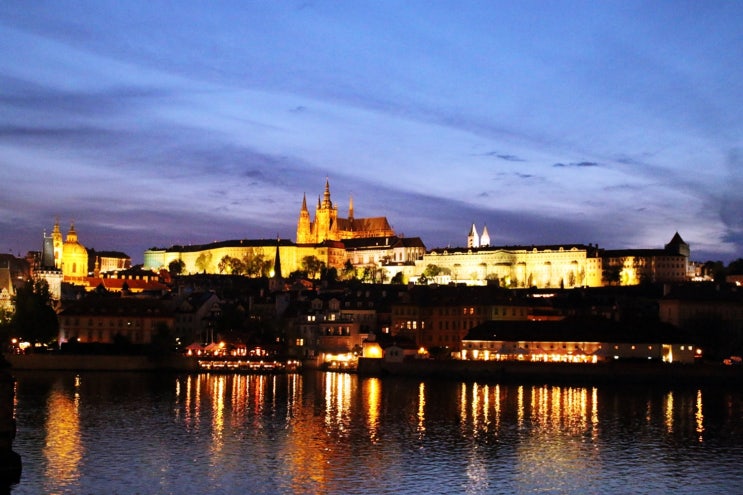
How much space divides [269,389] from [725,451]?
29.0 m

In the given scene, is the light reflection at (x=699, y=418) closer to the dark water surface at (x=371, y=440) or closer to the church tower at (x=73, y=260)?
the dark water surface at (x=371, y=440)

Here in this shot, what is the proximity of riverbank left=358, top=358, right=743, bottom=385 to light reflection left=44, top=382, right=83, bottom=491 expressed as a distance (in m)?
27.0

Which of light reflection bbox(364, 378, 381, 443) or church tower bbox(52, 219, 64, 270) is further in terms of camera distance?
church tower bbox(52, 219, 64, 270)

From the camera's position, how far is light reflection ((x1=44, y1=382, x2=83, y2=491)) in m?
31.1

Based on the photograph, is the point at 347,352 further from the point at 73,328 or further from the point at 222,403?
the point at 222,403

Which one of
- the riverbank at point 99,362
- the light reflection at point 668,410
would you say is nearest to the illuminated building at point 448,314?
the riverbank at point 99,362

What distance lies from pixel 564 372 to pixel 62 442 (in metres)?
38.6

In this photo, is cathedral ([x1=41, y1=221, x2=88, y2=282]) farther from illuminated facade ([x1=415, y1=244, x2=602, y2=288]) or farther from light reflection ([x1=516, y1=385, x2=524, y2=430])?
light reflection ([x1=516, y1=385, x2=524, y2=430])

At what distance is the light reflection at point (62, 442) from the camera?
3109cm

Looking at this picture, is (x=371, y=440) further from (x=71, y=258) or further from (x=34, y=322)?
(x=71, y=258)

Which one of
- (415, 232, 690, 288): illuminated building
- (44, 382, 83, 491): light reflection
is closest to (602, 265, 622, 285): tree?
(415, 232, 690, 288): illuminated building

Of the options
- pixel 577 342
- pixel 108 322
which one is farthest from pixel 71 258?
pixel 577 342

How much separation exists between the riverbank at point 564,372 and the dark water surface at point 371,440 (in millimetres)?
3804

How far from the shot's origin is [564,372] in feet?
226
